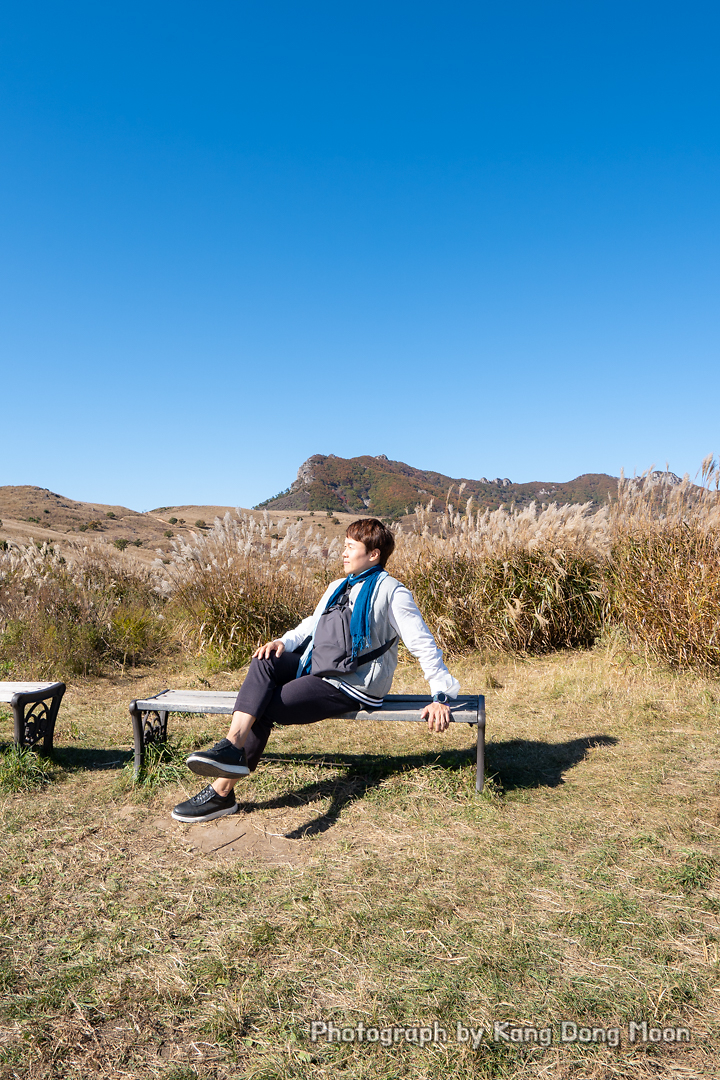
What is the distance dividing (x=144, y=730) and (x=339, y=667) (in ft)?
5.09

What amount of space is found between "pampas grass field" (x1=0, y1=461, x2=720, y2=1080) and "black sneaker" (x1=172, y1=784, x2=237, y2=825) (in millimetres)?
70

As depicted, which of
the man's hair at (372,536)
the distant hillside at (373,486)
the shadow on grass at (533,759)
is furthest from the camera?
the distant hillside at (373,486)

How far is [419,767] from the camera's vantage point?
4.00 m

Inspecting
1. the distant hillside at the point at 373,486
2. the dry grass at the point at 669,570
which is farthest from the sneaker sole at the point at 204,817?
the distant hillside at the point at 373,486

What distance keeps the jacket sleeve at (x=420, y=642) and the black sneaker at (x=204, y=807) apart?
1.22 m

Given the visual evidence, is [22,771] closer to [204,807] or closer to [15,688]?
[15,688]

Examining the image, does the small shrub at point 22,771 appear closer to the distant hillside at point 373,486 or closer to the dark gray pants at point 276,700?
the dark gray pants at point 276,700

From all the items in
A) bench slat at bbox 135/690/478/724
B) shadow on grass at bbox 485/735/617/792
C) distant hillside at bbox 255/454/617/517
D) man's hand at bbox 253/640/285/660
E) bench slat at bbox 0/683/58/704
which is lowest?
shadow on grass at bbox 485/735/617/792

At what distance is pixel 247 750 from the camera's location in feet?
11.3

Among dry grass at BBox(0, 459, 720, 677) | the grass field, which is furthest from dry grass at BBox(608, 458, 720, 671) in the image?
the grass field

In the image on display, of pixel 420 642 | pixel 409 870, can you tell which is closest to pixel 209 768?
pixel 409 870

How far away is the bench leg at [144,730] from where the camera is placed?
3899mm

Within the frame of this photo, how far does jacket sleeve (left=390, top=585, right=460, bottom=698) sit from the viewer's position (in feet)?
10.8

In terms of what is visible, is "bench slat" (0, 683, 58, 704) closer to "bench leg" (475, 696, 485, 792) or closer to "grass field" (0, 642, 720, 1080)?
"grass field" (0, 642, 720, 1080)
